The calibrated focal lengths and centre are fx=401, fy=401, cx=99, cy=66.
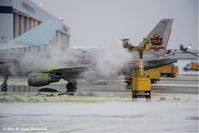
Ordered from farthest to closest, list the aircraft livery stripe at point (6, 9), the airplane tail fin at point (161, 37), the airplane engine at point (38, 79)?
the airplane tail fin at point (161, 37), the airplane engine at point (38, 79), the aircraft livery stripe at point (6, 9)

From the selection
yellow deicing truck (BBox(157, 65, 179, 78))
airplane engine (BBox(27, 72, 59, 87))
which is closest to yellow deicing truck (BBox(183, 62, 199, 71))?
yellow deicing truck (BBox(157, 65, 179, 78))

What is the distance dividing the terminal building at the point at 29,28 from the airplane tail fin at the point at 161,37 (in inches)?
167

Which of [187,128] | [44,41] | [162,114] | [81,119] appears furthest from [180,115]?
[44,41]

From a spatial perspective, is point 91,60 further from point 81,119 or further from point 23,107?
point 81,119

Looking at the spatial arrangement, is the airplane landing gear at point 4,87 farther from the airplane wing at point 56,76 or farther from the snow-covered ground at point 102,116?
the snow-covered ground at point 102,116

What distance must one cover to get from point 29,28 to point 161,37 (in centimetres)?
609

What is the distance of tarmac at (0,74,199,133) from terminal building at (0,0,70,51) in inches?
98.2

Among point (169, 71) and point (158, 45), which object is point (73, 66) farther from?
point (169, 71)

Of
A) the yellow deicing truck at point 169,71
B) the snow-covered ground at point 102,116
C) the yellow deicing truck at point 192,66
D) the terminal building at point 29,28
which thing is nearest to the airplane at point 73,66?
the terminal building at point 29,28

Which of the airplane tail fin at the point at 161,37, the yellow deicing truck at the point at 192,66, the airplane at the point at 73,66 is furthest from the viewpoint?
the yellow deicing truck at the point at 192,66

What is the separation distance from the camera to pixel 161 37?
59.0 ft

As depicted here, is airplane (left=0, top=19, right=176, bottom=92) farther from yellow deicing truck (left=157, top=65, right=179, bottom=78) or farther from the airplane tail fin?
yellow deicing truck (left=157, top=65, right=179, bottom=78)

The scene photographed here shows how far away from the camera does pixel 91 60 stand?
16.5 m

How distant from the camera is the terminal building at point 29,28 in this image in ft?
47.1
